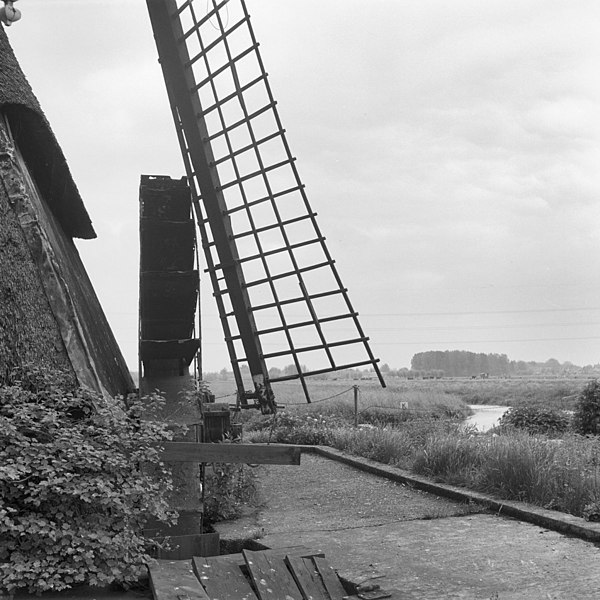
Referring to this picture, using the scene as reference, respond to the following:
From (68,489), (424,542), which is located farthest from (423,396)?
(68,489)

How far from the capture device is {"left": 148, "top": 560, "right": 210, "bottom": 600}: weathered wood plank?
392 cm

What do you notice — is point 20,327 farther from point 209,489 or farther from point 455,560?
point 455,560

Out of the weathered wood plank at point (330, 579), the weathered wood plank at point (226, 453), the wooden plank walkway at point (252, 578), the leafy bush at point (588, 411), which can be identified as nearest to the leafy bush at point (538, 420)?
the leafy bush at point (588, 411)

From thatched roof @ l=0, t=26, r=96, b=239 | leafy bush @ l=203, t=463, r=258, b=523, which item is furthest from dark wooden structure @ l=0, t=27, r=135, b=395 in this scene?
leafy bush @ l=203, t=463, r=258, b=523

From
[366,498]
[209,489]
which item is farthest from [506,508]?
[209,489]

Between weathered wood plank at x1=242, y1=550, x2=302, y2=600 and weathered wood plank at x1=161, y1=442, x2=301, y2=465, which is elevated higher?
weathered wood plank at x1=161, y1=442, x2=301, y2=465

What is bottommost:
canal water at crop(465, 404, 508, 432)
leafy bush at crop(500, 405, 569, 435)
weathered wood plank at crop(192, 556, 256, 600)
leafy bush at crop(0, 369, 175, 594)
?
canal water at crop(465, 404, 508, 432)

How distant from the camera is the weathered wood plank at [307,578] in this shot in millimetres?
4164

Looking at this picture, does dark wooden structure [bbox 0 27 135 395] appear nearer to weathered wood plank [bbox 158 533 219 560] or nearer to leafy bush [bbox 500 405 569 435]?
weathered wood plank [bbox 158 533 219 560]

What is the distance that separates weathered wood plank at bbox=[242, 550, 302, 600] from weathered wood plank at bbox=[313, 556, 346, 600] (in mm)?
200

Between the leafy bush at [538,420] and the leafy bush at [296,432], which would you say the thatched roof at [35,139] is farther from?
the leafy bush at [538,420]

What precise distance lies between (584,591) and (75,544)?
2982mm

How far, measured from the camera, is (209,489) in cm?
642

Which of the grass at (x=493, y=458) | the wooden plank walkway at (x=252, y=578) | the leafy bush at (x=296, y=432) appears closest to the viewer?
the wooden plank walkway at (x=252, y=578)
